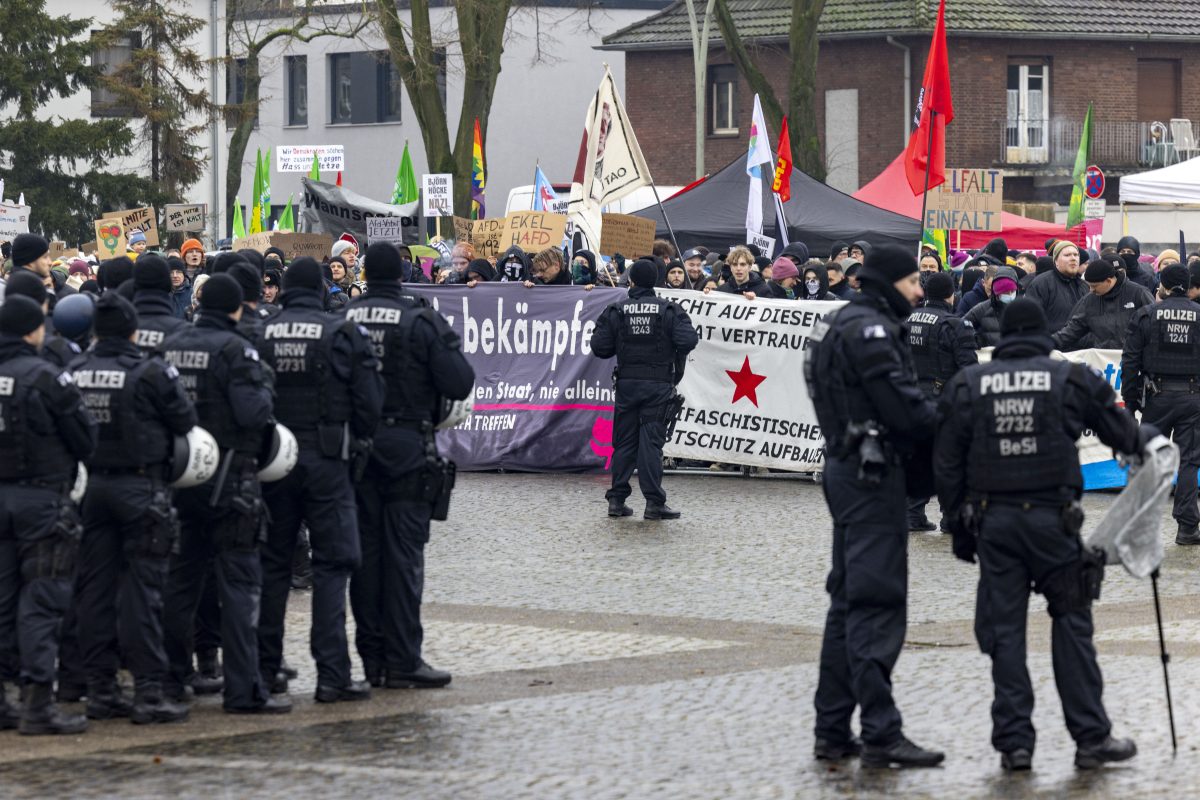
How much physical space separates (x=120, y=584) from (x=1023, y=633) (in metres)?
3.66

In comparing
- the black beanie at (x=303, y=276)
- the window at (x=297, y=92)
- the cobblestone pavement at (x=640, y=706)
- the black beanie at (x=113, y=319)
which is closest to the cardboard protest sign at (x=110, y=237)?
the cobblestone pavement at (x=640, y=706)

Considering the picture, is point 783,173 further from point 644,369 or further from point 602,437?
point 644,369

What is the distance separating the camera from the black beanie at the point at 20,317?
8391mm

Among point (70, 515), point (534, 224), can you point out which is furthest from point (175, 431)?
point (534, 224)

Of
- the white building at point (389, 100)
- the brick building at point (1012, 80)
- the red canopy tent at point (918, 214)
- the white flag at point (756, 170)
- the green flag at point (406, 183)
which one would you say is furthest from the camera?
the white building at point (389, 100)

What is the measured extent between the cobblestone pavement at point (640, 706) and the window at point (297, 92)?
4988cm

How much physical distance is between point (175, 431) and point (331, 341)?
2.89 ft

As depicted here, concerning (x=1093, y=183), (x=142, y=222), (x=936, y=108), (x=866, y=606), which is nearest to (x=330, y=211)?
(x=142, y=222)

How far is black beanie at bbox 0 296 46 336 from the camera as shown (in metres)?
8.39

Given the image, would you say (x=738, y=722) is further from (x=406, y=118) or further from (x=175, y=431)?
(x=406, y=118)

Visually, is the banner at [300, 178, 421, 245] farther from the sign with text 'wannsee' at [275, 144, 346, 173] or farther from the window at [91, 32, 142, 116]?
the window at [91, 32, 142, 116]

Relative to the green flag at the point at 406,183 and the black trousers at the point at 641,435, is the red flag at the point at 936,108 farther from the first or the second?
the green flag at the point at 406,183

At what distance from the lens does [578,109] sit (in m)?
58.9

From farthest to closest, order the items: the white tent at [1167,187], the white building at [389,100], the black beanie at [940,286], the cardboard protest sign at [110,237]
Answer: the white building at [389,100] → the white tent at [1167,187] → the cardboard protest sign at [110,237] → the black beanie at [940,286]
